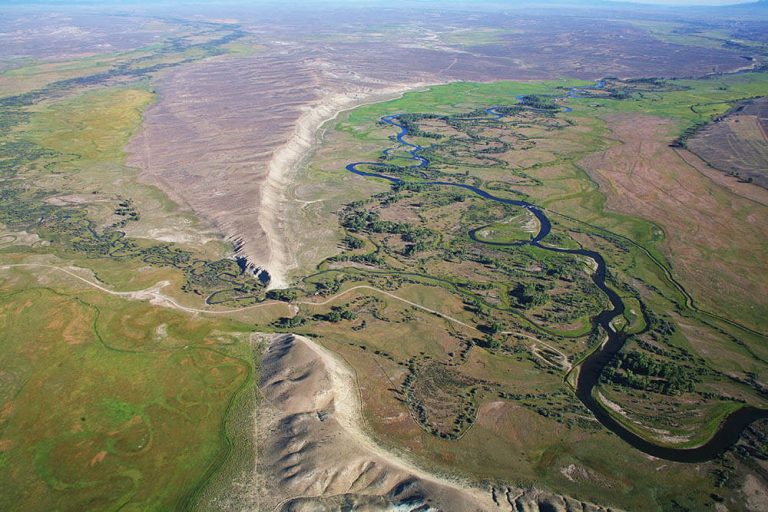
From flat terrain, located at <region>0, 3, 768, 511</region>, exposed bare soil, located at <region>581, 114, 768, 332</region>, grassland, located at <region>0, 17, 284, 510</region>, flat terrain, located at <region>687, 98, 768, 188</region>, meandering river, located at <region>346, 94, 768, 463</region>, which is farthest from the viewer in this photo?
flat terrain, located at <region>687, 98, 768, 188</region>

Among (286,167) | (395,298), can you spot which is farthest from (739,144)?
(286,167)

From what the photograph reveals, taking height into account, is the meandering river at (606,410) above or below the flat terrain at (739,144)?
below

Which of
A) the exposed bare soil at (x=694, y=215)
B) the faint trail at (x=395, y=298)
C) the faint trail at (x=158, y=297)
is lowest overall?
the faint trail at (x=158, y=297)

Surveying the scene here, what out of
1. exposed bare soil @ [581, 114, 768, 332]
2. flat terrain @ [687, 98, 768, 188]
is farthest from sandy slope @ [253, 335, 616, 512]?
flat terrain @ [687, 98, 768, 188]

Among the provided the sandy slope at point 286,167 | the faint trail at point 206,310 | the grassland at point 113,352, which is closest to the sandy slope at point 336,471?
the grassland at point 113,352

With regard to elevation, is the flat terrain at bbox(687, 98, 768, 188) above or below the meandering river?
above

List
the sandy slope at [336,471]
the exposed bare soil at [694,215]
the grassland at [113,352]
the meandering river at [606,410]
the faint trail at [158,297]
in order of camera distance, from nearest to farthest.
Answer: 1. the sandy slope at [336,471]
2. the grassland at [113,352]
3. the meandering river at [606,410]
4. the faint trail at [158,297]
5. the exposed bare soil at [694,215]

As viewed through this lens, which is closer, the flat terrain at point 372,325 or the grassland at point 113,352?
the flat terrain at point 372,325

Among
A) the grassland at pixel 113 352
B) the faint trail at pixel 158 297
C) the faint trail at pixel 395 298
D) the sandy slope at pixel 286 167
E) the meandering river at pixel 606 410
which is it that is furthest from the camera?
the sandy slope at pixel 286 167

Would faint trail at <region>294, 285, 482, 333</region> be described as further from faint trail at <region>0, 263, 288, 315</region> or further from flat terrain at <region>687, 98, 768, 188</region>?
flat terrain at <region>687, 98, 768, 188</region>

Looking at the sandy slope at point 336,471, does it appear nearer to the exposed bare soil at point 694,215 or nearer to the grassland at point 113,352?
the grassland at point 113,352

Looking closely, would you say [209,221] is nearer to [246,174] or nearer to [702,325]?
[246,174]
